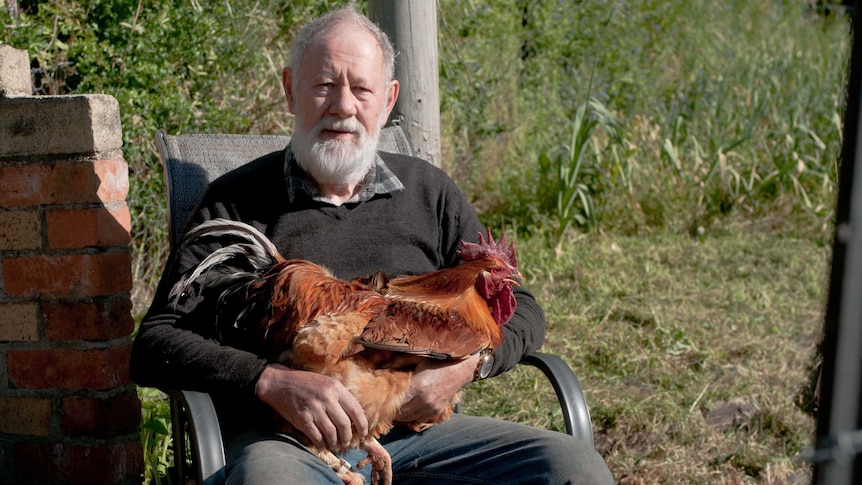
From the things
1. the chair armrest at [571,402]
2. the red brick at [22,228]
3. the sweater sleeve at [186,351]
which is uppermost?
the red brick at [22,228]

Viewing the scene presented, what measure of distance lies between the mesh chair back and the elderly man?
0.21 m

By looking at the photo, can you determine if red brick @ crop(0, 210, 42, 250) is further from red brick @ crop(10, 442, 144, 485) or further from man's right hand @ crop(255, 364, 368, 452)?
man's right hand @ crop(255, 364, 368, 452)

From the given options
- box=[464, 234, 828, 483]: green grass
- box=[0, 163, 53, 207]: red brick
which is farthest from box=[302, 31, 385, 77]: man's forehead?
box=[464, 234, 828, 483]: green grass

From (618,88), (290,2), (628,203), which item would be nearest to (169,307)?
(290,2)

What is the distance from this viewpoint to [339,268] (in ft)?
8.34

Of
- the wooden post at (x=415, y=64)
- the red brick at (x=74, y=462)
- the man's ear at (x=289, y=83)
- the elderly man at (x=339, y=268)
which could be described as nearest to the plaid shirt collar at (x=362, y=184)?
the elderly man at (x=339, y=268)

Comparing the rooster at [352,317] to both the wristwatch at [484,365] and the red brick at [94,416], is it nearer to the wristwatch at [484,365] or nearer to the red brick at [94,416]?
the wristwatch at [484,365]

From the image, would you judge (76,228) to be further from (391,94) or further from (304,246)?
(391,94)

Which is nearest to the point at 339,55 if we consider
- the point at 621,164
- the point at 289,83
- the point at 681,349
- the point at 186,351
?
the point at 289,83

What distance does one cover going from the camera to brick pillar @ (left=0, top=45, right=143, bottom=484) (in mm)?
2537

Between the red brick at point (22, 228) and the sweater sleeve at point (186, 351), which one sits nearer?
the sweater sleeve at point (186, 351)

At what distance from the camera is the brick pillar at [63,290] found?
2.54 metres

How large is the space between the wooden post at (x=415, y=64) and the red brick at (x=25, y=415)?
64.7 inches

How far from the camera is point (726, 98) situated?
26.0ft
